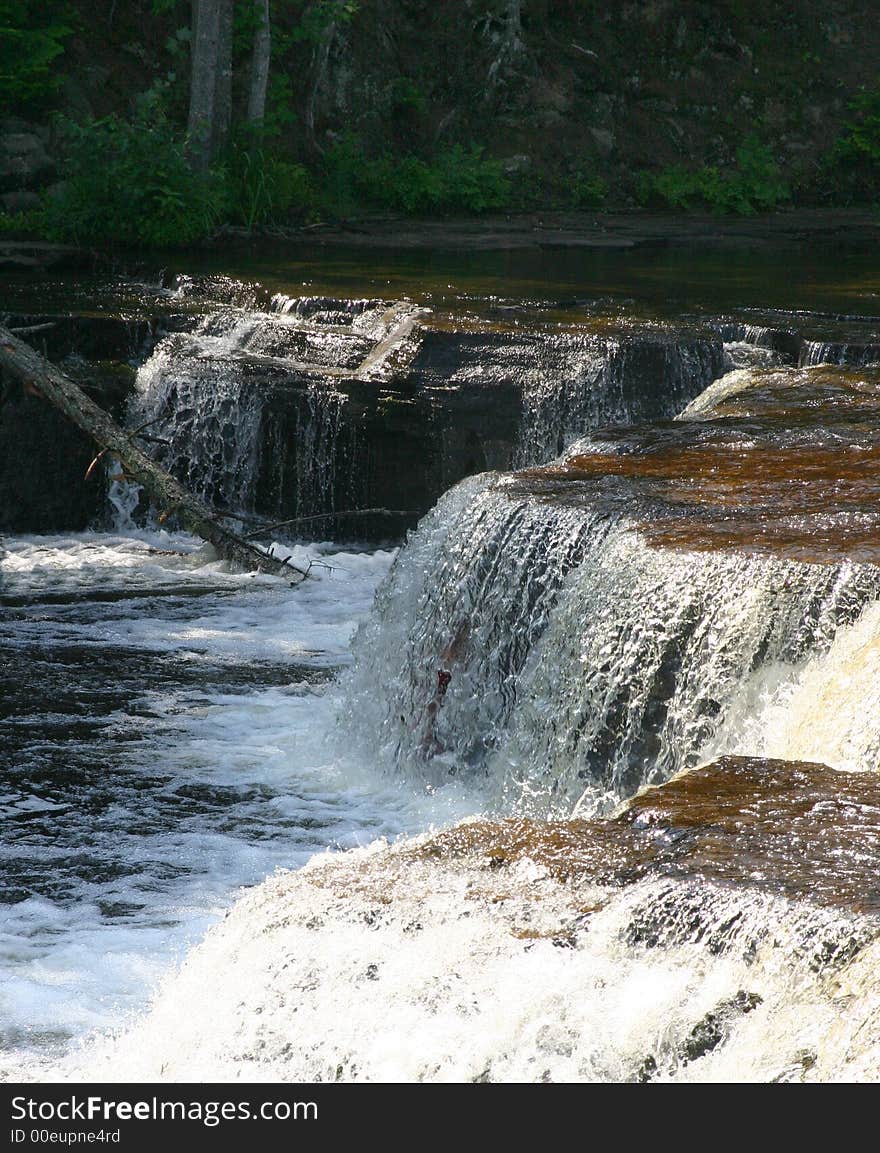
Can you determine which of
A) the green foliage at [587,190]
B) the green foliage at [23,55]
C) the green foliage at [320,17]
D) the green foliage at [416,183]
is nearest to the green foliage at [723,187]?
the green foliage at [587,190]

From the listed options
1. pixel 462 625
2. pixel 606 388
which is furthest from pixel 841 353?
pixel 462 625

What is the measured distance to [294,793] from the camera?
6574 millimetres

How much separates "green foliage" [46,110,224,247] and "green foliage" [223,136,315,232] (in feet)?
3.12

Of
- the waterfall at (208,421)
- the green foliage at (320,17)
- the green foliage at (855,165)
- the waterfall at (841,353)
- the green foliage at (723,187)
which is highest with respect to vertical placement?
the green foliage at (320,17)

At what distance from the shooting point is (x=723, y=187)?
64.3ft

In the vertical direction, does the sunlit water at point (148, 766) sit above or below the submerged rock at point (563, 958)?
below

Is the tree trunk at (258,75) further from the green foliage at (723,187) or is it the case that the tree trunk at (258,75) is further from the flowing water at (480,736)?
the flowing water at (480,736)

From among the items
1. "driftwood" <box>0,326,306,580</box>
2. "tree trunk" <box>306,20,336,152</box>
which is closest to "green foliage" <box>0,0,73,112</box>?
"tree trunk" <box>306,20,336,152</box>

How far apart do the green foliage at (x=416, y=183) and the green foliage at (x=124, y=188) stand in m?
3.07

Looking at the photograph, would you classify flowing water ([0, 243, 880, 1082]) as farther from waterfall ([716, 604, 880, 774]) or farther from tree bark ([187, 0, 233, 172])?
tree bark ([187, 0, 233, 172])

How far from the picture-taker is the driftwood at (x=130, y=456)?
9.21m

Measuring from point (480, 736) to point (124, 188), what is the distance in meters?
9.96

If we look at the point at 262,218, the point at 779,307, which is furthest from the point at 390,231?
the point at 779,307

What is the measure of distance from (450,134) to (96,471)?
1076 cm
